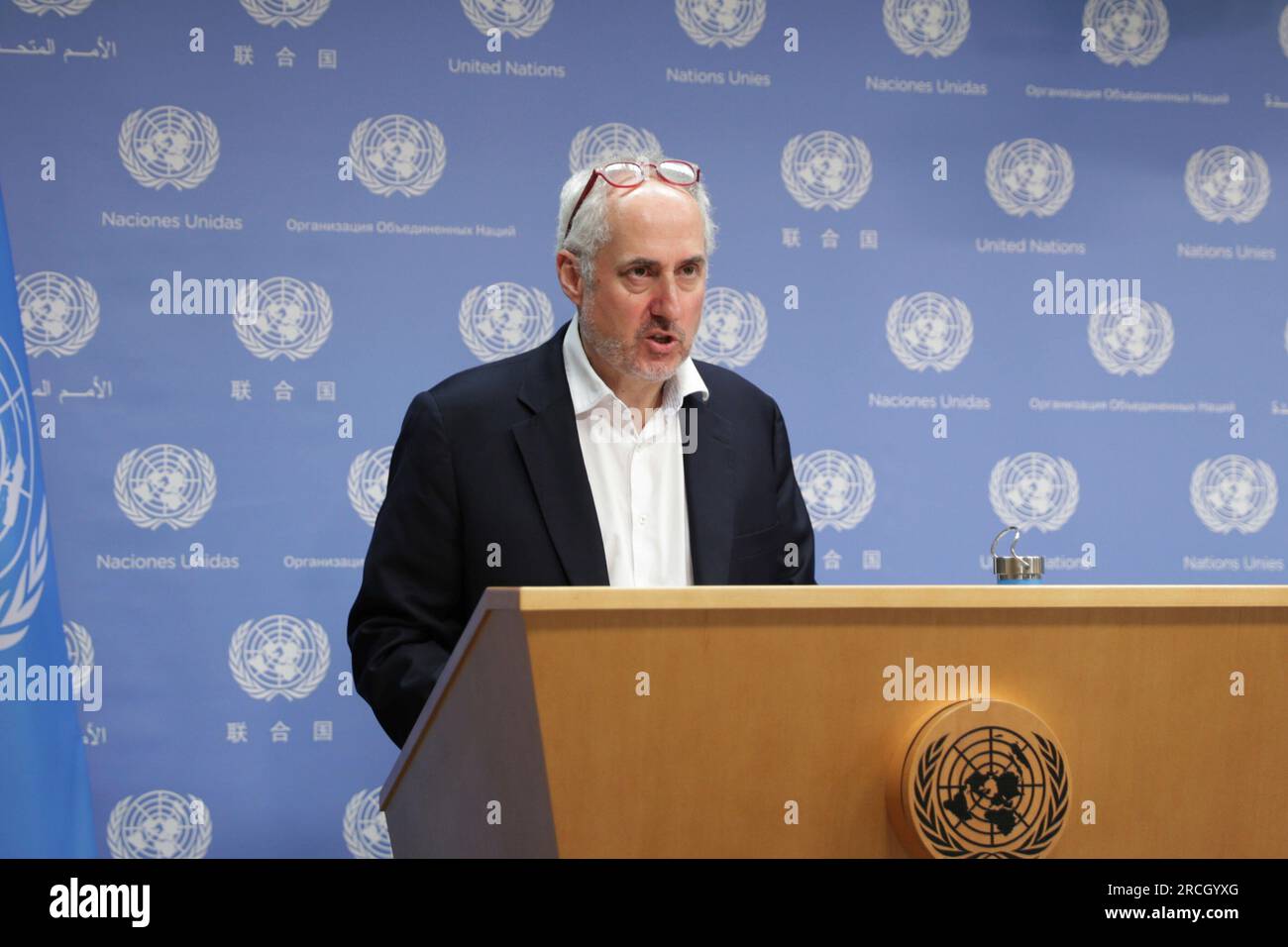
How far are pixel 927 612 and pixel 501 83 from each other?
2752 millimetres

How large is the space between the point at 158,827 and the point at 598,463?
5.80 ft

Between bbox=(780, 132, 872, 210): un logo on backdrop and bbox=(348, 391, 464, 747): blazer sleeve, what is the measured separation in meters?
1.80

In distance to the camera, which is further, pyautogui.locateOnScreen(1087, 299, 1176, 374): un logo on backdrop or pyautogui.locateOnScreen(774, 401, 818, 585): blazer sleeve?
pyautogui.locateOnScreen(1087, 299, 1176, 374): un logo on backdrop

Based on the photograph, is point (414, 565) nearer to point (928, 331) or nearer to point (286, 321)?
point (286, 321)

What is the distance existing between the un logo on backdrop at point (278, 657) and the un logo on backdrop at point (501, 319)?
87 centimetres

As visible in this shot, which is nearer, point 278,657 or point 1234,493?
point 278,657

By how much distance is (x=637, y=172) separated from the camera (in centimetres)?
210

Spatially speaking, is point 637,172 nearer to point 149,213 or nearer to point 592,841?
point 592,841

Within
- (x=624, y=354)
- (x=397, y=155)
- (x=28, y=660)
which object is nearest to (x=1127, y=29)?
(x=397, y=155)

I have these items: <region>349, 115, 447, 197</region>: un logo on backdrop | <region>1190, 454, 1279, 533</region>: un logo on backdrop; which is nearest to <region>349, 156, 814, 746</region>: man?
<region>349, 115, 447, 197</region>: un logo on backdrop

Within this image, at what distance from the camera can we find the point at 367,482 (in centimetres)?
329

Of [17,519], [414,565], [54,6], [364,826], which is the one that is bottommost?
[364,826]

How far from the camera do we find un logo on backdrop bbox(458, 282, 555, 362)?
11.1 feet

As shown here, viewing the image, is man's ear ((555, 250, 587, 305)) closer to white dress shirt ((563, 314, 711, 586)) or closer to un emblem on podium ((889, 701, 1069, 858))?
white dress shirt ((563, 314, 711, 586))
